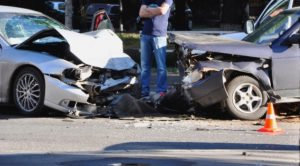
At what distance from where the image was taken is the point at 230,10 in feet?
111

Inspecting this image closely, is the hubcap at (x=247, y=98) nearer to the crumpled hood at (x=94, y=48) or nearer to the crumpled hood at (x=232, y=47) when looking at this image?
the crumpled hood at (x=232, y=47)

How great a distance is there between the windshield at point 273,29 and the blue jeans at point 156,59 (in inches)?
55.8

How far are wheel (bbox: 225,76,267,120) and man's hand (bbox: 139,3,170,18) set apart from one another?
2.03 meters

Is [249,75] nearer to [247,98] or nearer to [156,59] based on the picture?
[247,98]

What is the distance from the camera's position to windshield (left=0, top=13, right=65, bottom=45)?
1083 centimetres

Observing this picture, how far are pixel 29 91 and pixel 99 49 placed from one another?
4.22 feet

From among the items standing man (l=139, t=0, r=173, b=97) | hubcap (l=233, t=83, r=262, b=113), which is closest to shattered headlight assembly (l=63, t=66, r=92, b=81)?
standing man (l=139, t=0, r=173, b=97)

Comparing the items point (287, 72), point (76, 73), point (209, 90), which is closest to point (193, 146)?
point (209, 90)

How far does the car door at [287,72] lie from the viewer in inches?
370

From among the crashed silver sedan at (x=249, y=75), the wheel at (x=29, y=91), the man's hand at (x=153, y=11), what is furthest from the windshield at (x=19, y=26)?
the crashed silver sedan at (x=249, y=75)

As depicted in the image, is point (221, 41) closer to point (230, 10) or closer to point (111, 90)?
point (111, 90)

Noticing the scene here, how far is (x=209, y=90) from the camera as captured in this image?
30.5 ft

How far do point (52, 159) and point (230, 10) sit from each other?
27.6 meters

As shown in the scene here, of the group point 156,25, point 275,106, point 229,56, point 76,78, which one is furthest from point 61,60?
point 275,106
